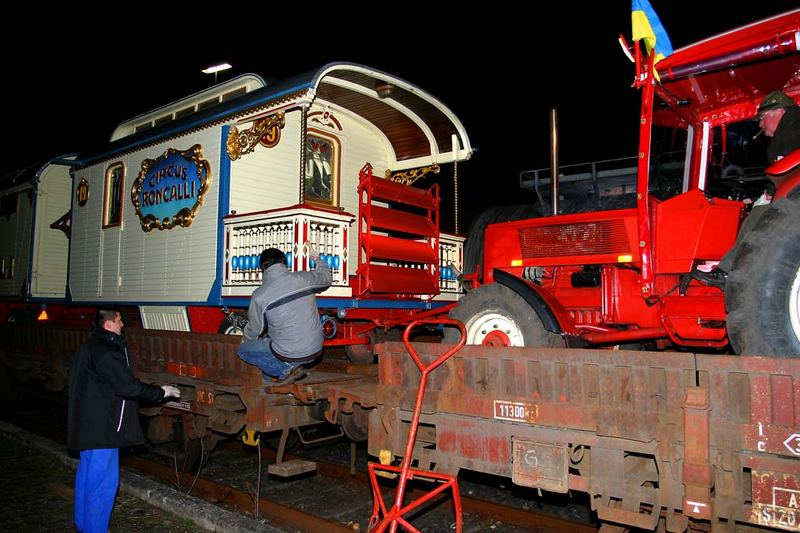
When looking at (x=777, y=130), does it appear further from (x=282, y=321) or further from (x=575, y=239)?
(x=282, y=321)

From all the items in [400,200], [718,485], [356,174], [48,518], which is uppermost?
[356,174]

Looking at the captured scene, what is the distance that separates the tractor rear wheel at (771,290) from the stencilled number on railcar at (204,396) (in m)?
4.73

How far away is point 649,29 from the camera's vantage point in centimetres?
449

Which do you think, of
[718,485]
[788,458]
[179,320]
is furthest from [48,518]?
[788,458]

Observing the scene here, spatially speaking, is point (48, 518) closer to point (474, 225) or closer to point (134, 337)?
point (134, 337)

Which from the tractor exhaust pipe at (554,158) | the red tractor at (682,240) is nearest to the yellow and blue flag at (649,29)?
the red tractor at (682,240)

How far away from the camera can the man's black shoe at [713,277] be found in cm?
436

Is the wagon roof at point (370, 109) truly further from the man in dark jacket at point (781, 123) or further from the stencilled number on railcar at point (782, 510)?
the stencilled number on railcar at point (782, 510)

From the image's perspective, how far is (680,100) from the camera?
5.01 metres

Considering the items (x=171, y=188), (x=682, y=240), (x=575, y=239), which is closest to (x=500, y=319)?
(x=575, y=239)

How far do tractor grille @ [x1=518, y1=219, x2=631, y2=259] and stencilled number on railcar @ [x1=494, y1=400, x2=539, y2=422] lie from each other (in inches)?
79.7

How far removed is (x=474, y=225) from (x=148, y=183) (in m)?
11.5

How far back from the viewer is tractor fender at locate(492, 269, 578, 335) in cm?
478

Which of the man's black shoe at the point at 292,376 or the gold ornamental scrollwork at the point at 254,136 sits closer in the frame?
the man's black shoe at the point at 292,376
